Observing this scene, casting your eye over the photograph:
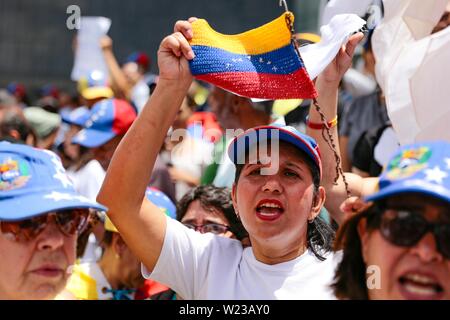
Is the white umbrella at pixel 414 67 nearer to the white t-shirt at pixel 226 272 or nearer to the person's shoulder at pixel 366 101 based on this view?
the white t-shirt at pixel 226 272

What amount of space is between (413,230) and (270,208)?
0.88 metres

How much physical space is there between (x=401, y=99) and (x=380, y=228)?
4.26 ft

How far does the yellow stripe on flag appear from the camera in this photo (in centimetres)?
292

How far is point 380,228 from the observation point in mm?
2111

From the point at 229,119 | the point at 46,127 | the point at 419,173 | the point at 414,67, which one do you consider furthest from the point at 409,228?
the point at 46,127

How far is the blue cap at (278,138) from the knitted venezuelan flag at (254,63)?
0.38ft

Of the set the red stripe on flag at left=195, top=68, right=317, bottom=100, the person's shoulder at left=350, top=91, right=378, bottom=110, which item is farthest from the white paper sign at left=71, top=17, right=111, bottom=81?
the red stripe on flag at left=195, top=68, right=317, bottom=100

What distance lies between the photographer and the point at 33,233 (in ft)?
8.38

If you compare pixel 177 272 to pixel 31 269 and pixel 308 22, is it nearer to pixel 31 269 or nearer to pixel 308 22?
pixel 31 269

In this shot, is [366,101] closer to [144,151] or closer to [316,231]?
[316,231]

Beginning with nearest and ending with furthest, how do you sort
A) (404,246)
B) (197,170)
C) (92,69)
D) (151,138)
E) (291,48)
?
(404,246) → (151,138) → (291,48) → (197,170) → (92,69)

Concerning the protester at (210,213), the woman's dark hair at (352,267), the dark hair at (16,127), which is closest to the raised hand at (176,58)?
the woman's dark hair at (352,267)

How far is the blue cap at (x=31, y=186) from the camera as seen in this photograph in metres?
2.50

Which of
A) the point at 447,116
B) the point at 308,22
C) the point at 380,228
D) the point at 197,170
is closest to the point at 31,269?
the point at 380,228
